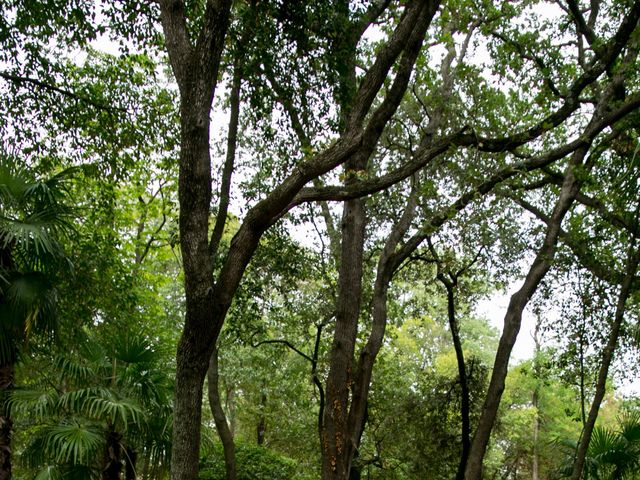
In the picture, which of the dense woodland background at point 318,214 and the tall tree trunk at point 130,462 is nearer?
the dense woodland background at point 318,214

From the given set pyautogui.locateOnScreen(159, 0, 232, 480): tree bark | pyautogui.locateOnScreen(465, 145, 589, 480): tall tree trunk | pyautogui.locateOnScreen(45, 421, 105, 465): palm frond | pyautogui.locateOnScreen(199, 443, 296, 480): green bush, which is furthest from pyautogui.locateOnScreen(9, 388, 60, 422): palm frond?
pyautogui.locateOnScreen(199, 443, 296, 480): green bush

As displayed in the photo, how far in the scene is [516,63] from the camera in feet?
26.6

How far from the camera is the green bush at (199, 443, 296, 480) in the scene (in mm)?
12547

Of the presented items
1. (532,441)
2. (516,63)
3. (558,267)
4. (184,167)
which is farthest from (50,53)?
(532,441)

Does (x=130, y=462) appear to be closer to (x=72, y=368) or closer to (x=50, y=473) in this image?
(x=50, y=473)

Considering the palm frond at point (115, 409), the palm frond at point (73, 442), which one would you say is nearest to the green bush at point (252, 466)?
the palm frond at point (115, 409)

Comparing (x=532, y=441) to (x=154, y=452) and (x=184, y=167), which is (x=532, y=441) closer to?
(x=154, y=452)

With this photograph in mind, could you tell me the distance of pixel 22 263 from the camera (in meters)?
6.43

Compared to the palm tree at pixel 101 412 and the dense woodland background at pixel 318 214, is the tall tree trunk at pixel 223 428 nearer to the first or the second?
the dense woodland background at pixel 318 214

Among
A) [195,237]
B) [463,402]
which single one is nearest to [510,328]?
[195,237]

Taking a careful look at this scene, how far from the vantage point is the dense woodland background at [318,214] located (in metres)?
5.04

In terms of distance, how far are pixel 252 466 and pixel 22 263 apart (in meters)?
8.11

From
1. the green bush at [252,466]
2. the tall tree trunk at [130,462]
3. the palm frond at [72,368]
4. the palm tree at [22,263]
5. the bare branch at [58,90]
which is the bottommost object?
the tall tree trunk at [130,462]

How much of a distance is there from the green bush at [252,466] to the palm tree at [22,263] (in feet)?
22.5
